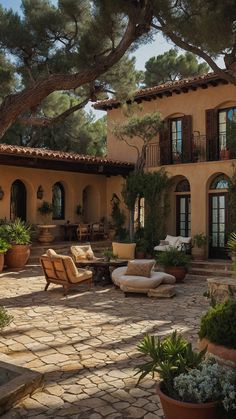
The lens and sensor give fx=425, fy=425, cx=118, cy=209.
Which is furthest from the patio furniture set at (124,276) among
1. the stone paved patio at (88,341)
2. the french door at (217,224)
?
the french door at (217,224)

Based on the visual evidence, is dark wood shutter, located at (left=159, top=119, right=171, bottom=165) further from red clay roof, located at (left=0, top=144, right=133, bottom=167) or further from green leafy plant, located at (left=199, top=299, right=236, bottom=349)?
green leafy plant, located at (left=199, top=299, right=236, bottom=349)

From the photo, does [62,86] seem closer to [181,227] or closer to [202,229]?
[202,229]

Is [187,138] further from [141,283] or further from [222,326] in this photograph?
[222,326]

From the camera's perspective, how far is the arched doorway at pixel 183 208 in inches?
659

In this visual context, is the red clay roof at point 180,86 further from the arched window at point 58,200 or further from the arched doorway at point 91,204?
the arched window at point 58,200

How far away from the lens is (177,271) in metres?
11.5

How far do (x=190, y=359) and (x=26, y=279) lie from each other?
28.7ft

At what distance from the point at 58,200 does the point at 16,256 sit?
5297 millimetres

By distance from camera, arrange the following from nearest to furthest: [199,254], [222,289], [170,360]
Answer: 1. [170,360]
2. [222,289]
3. [199,254]

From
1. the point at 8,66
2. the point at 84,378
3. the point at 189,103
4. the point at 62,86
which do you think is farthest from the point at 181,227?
the point at 84,378

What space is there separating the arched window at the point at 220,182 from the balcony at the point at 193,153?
0.72 m

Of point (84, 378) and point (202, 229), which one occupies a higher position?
point (202, 229)

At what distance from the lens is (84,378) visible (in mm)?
4785

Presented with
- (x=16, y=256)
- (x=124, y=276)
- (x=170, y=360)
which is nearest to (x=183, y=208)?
(x=16, y=256)
